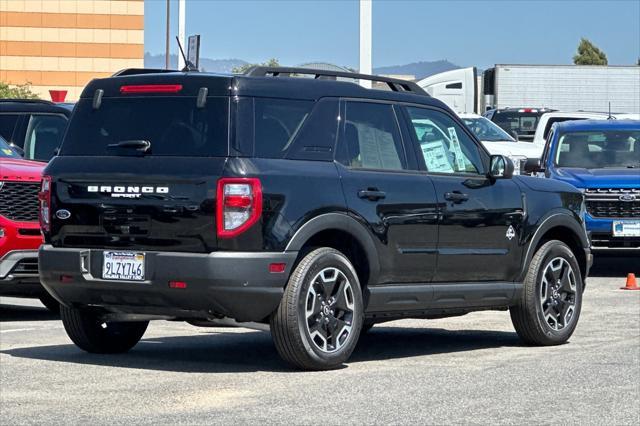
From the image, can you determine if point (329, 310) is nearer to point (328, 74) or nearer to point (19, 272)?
point (328, 74)

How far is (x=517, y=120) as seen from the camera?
115 feet

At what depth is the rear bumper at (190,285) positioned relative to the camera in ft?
31.1

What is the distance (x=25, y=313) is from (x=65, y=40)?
6013 centimetres

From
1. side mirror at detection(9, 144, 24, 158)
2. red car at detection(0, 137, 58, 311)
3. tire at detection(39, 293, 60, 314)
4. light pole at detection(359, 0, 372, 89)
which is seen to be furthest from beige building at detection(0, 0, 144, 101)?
red car at detection(0, 137, 58, 311)

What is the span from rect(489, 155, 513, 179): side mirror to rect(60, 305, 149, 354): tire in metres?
2.82

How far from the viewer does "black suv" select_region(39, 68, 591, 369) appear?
9562mm

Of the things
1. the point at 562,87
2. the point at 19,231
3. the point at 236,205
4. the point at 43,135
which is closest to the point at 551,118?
the point at 562,87

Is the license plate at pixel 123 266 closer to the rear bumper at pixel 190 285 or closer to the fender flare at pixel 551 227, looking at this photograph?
the rear bumper at pixel 190 285

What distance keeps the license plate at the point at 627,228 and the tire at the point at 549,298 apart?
6.32 m

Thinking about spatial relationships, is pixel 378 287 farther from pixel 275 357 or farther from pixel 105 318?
pixel 105 318

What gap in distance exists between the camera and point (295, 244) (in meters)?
9.69

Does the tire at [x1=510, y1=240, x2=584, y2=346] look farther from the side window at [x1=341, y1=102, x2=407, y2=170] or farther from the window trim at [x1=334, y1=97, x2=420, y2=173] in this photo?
the side window at [x1=341, y1=102, x2=407, y2=170]

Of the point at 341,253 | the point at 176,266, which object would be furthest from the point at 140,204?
A: the point at 341,253

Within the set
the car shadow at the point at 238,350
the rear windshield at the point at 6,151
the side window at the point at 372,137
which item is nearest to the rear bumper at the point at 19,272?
the rear windshield at the point at 6,151
